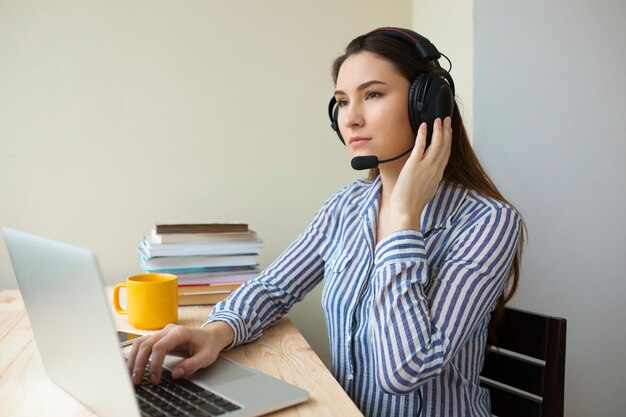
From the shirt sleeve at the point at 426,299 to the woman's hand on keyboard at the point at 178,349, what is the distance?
25 centimetres

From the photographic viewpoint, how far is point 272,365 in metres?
0.91

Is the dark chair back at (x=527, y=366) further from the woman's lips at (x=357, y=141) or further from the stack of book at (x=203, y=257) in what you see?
the stack of book at (x=203, y=257)

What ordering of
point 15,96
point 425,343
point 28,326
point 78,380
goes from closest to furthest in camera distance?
1. point 78,380
2. point 425,343
3. point 28,326
4. point 15,96

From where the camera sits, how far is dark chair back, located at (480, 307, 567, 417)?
972 mm

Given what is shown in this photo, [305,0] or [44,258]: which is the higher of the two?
[305,0]

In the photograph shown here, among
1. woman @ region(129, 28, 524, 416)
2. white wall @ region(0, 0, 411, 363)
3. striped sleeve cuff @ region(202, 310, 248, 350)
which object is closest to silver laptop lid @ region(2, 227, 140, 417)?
woman @ region(129, 28, 524, 416)

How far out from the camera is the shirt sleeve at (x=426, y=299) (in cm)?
87

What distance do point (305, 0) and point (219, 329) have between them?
1.11m

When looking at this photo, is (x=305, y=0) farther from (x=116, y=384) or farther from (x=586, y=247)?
(x=116, y=384)

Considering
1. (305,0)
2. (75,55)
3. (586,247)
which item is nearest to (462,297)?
(586,247)

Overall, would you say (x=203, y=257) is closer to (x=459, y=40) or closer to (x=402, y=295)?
(x=402, y=295)

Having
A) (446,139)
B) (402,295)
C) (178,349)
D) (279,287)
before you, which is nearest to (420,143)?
(446,139)

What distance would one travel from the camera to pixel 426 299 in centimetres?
92

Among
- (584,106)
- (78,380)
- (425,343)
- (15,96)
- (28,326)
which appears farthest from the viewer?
(15,96)
